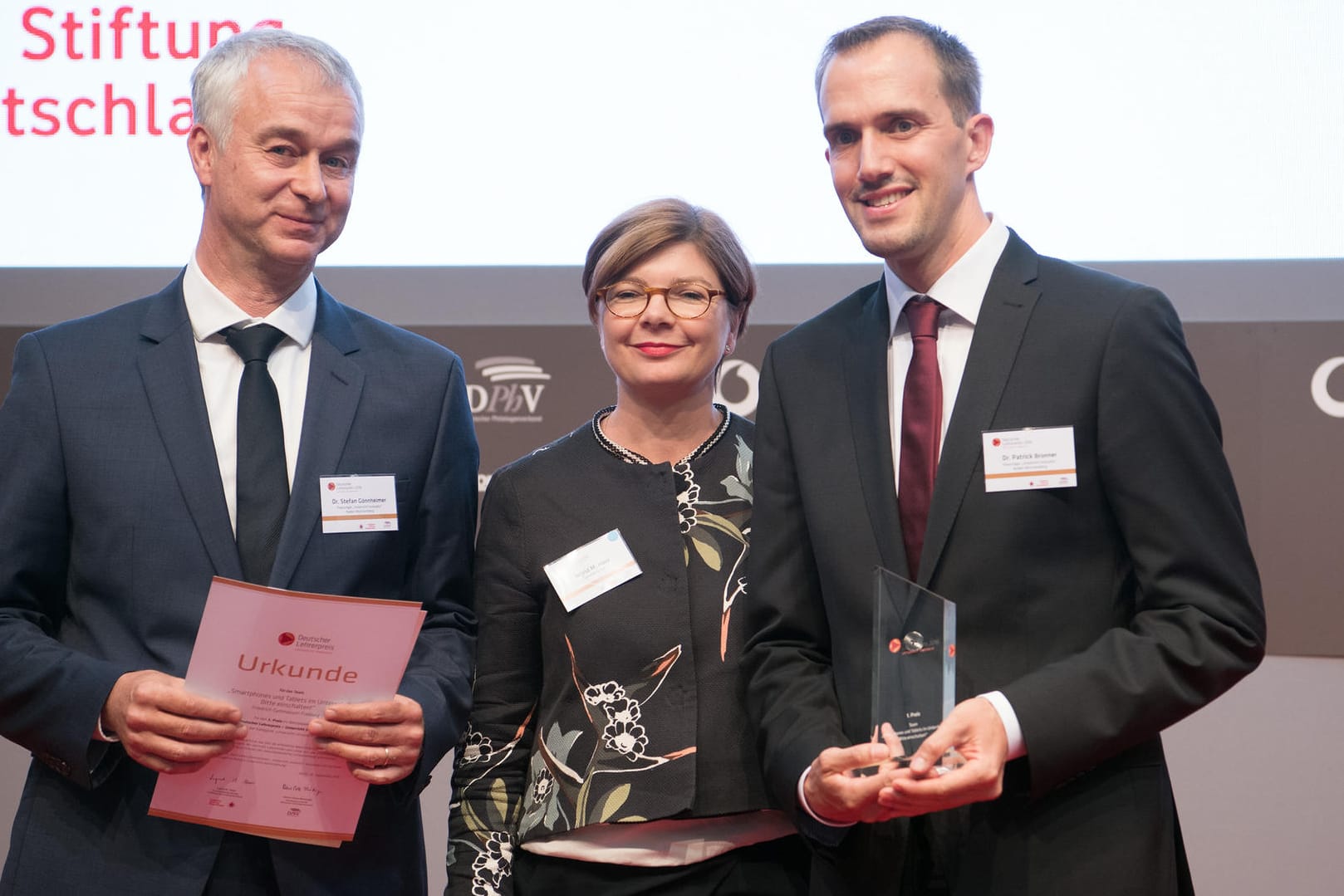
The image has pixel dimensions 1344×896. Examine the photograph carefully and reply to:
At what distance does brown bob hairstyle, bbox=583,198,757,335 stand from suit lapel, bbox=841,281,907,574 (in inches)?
14.1

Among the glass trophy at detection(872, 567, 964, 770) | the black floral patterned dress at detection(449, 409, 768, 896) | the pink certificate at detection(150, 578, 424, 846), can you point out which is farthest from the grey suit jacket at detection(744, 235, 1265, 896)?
the pink certificate at detection(150, 578, 424, 846)

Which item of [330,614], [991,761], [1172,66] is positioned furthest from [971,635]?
[1172,66]

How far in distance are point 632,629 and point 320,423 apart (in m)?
0.67

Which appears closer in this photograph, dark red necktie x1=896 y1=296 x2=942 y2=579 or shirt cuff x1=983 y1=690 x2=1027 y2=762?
shirt cuff x1=983 y1=690 x2=1027 y2=762

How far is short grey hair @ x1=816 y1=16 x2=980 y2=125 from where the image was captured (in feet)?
6.54

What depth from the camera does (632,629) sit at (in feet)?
7.22

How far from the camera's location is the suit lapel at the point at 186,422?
2023mm

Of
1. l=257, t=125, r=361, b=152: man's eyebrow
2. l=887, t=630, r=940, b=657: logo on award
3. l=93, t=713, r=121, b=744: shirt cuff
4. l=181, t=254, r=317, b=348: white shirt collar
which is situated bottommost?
l=93, t=713, r=121, b=744: shirt cuff

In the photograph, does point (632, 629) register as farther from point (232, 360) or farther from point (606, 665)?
point (232, 360)

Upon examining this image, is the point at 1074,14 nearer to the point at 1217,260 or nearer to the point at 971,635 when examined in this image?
the point at 1217,260

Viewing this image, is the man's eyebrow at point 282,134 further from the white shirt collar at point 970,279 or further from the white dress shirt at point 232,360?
the white shirt collar at point 970,279

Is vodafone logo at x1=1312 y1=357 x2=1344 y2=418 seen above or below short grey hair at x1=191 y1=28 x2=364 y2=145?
below

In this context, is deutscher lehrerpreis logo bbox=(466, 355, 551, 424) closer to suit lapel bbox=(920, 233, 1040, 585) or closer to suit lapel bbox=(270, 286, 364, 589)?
suit lapel bbox=(270, 286, 364, 589)

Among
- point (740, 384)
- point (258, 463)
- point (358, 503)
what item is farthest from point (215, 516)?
point (740, 384)
